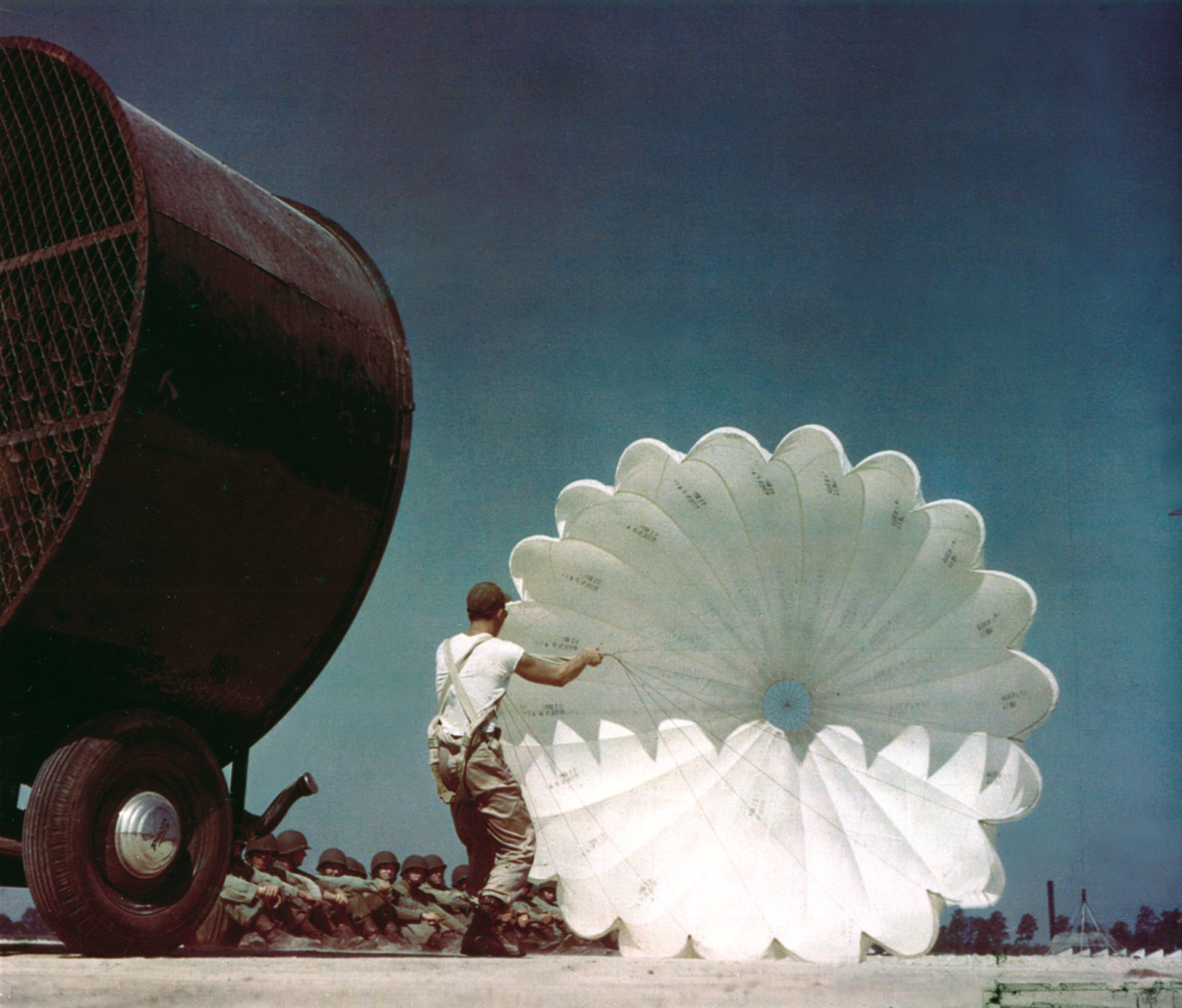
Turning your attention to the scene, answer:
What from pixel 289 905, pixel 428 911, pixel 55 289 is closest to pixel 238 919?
pixel 289 905

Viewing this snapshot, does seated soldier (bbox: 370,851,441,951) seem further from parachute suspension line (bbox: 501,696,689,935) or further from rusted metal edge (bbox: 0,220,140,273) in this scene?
rusted metal edge (bbox: 0,220,140,273)

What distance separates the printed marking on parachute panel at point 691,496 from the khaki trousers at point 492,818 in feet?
13.4

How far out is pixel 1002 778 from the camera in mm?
8938

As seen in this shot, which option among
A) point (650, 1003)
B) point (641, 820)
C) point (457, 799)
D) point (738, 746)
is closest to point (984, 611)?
point (738, 746)

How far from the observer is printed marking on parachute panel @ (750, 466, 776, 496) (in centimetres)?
935

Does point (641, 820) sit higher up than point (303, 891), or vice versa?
point (641, 820)

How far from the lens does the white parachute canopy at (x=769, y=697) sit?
880 centimetres

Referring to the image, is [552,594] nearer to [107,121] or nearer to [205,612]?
[205,612]

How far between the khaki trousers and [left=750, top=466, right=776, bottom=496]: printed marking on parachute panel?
13.9 ft

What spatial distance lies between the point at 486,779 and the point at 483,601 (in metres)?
0.85

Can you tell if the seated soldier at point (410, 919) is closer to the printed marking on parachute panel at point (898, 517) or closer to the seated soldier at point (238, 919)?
the seated soldier at point (238, 919)

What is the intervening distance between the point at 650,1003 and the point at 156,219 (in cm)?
353

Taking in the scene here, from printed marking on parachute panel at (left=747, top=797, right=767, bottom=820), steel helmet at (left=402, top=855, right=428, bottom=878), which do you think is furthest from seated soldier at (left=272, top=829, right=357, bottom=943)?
printed marking on parachute panel at (left=747, top=797, right=767, bottom=820)

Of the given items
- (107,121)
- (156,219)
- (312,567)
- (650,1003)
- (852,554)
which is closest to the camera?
(650,1003)
